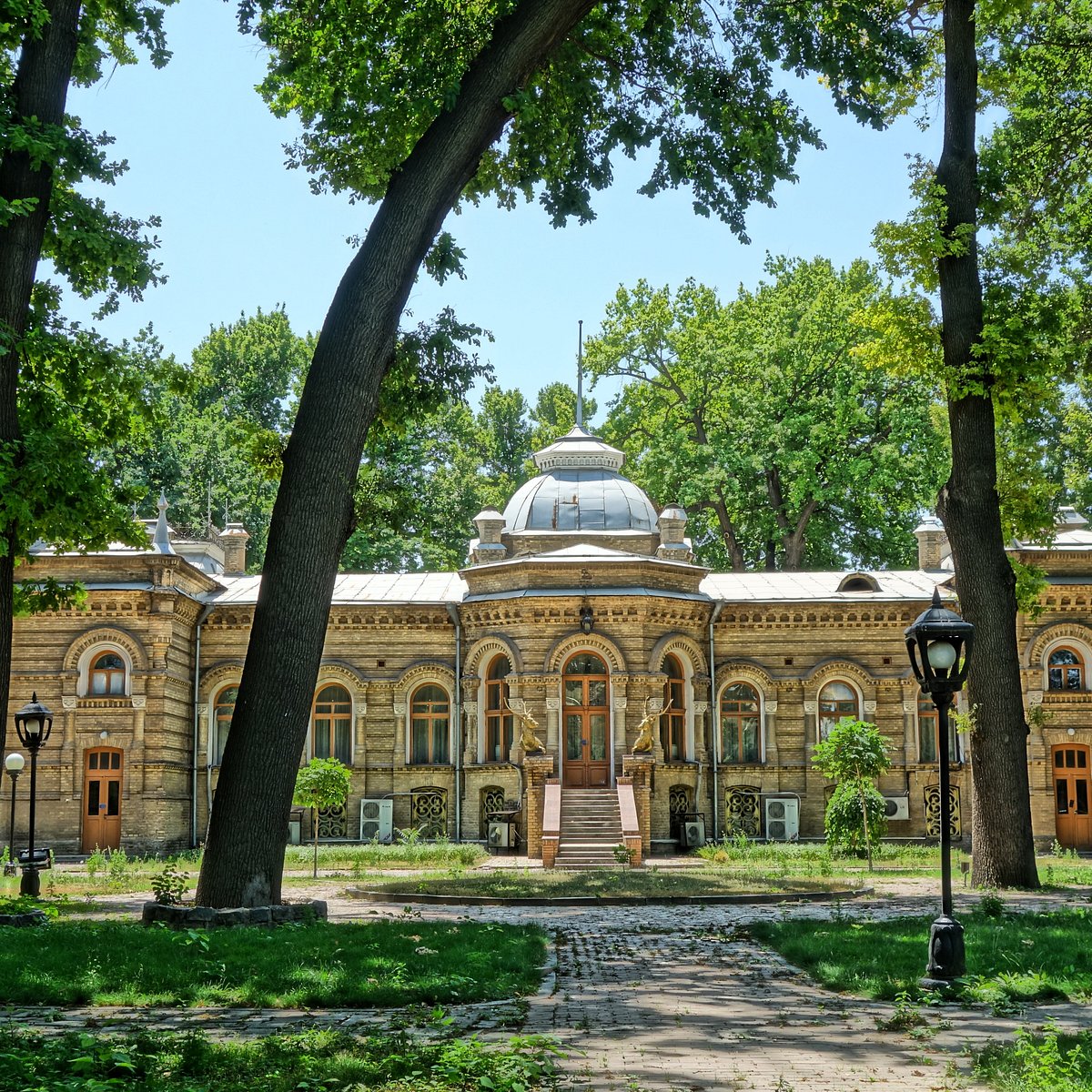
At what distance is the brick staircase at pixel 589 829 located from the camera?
23.5 m

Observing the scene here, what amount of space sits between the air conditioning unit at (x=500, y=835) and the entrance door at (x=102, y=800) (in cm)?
800

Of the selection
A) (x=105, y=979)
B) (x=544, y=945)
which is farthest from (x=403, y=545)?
(x=105, y=979)

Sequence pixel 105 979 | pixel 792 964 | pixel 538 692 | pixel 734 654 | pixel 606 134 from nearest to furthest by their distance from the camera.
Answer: pixel 105 979
pixel 792 964
pixel 606 134
pixel 538 692
pixel 734 654

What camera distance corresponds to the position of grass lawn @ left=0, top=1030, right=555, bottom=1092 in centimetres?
576

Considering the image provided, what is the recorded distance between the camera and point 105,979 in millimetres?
8688

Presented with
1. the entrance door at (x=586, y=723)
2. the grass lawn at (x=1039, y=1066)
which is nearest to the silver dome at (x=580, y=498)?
the entrance door at (x=586, y=723)

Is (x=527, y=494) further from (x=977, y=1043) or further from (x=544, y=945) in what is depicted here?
(x=977, y=1043)

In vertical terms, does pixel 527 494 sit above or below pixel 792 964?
above

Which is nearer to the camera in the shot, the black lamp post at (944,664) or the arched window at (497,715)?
the black lamp post at (944,664)

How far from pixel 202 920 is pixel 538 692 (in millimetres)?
15514

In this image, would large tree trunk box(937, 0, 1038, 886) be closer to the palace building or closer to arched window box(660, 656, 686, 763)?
the palace building

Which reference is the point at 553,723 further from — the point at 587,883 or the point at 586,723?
the point at 587,883

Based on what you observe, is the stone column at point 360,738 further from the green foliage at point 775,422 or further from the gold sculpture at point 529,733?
the green foliage at point 775,422

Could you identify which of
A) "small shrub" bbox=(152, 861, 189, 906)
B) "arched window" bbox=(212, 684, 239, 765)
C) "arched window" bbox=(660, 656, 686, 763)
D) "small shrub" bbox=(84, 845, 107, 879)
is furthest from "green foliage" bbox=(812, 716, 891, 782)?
"arched window" bbox=(212, 684, 239, 765)
